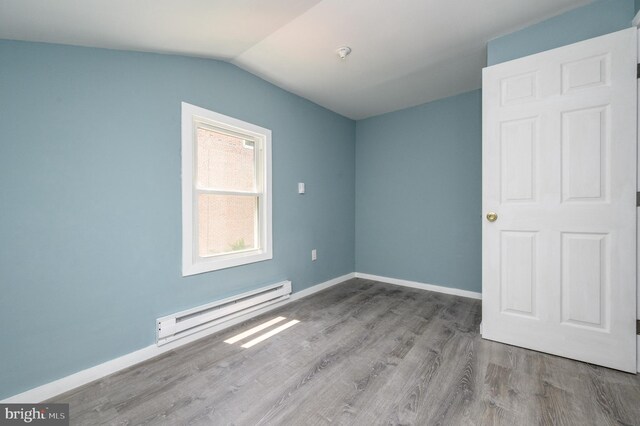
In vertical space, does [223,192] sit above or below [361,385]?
above

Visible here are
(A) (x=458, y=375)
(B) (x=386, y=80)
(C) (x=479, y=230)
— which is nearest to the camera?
(A) (x=458, y=375)

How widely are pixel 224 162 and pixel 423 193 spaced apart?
8.45 ft

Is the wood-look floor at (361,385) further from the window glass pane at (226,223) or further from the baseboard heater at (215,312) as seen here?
the window glass pane at (226,223)

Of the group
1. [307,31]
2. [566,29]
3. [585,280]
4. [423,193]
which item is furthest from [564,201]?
[307,31]

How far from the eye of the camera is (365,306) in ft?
9.62

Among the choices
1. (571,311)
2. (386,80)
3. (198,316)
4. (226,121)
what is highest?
(386,80)

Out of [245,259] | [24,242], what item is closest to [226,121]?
[245,259]

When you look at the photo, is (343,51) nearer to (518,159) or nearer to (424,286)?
(518,159)

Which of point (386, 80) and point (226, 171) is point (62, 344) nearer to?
point (226, 171)

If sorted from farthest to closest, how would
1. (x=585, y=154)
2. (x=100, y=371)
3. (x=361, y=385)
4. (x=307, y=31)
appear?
(x=307, y=31)
(x=585, y=154)
(x=100, y=371)
(x=361, y=385)

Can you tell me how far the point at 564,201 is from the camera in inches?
73.8

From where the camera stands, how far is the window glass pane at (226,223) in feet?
7.67

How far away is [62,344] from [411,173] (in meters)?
3.78

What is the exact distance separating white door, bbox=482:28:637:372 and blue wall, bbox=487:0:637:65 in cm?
11
